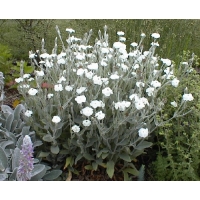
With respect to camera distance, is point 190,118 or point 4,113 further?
point 4,113

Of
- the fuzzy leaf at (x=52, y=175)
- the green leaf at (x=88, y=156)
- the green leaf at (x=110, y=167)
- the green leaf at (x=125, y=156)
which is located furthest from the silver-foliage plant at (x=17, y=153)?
the green leaf at (x=125, y=156)

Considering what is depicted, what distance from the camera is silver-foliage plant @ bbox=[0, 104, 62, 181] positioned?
1750mm

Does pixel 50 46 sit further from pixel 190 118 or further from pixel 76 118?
pixel 190 118

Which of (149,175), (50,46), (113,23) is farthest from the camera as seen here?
(50,46)

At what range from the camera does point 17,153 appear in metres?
2.10

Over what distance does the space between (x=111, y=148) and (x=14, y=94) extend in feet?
5.42

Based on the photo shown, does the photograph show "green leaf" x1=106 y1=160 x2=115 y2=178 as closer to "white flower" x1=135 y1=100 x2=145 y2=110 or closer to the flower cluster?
"white flower" x1=135 y1=100 x2=145 y2=110

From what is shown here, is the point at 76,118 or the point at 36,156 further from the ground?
the point at 76,118

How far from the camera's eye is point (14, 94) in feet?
11.8

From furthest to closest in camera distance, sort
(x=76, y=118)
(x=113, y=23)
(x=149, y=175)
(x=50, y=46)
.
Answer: (x=50, y=46) < (x=113, y=23) < (x=149, y=175) < (x=76, y=118)

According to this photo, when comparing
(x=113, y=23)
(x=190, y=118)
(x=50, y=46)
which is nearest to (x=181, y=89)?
(x=190, y=118)

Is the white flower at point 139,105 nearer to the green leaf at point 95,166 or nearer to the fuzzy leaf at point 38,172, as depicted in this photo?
the green leaf at point 95,166

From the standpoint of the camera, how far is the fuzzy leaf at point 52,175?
2.25 meters

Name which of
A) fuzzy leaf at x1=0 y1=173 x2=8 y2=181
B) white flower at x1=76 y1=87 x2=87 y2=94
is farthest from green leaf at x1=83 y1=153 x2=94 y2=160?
fuzzy leaf at x1=0 y1=173 x2=8 y2=181
